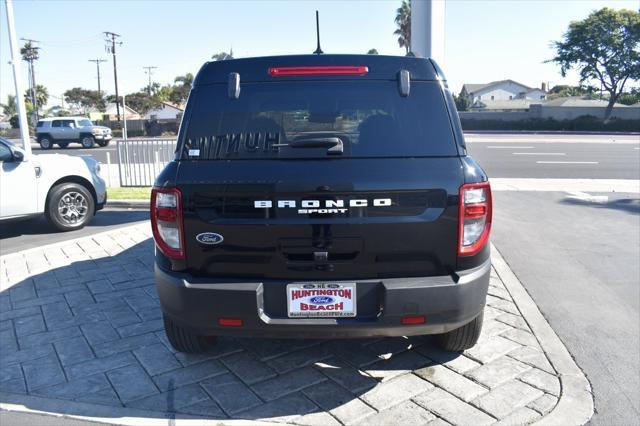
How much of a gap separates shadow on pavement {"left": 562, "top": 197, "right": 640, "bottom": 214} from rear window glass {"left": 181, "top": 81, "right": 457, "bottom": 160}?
7506 mm

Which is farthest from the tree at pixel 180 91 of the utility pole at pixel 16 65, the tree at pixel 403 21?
the utility pole at pixel 16 65

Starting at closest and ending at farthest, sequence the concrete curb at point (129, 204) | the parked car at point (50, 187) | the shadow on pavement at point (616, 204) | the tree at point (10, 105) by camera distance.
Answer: the parked car at point (50, 187)
the shadow on pavement at point (616, 204)
the concrete curb at point (129, 204)
the tree at point (10, 105)

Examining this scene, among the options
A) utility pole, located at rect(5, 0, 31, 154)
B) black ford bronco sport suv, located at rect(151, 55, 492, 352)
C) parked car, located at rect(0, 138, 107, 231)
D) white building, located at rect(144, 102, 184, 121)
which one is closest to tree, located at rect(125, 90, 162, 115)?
white building, located at rect(144, 102, 184, 121)

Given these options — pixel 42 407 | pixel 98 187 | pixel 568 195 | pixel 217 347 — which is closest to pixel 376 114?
pixel 217 347

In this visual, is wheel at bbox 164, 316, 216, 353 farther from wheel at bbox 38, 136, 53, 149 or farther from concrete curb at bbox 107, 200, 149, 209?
wheel at bbox 38, 136, 53, 149

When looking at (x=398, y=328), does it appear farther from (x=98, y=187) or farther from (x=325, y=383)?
(x=98, y=187)

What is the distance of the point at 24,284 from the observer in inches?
210

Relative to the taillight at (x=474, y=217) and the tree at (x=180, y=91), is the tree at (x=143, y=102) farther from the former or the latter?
the taillight at (x=474, y=217)

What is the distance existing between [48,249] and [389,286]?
18.2 feet

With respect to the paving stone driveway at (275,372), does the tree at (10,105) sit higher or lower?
higher

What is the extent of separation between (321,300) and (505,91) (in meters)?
101

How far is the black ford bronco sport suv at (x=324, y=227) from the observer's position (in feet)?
9.03

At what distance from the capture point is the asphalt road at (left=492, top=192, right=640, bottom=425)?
11.0 ft

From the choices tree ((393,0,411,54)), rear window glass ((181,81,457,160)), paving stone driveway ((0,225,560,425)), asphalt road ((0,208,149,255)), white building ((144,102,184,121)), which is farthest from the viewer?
white building ((144,102,184,121))
